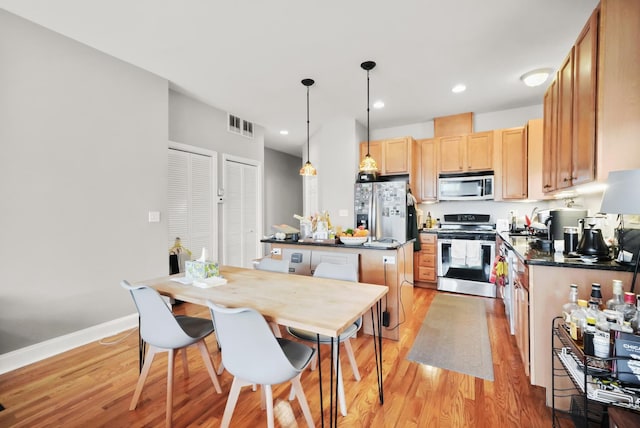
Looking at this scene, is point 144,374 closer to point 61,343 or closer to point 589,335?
point 61,343

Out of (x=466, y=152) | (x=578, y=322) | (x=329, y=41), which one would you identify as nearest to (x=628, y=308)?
(x=578, y=322)

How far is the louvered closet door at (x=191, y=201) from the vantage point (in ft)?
12.4

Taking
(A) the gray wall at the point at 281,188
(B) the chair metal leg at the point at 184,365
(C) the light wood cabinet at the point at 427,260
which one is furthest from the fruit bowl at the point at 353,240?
(A) the gray wall at the point at 281,188

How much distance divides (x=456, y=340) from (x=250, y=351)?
7.17ft

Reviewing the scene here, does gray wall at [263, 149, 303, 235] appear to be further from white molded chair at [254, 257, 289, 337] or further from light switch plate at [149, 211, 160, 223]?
white molded chair at [254, 257, 289, 337]

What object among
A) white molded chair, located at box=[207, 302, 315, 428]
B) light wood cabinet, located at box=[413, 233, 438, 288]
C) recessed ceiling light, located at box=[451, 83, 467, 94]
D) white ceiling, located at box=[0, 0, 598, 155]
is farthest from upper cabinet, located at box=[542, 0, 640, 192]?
light wood cabinet, located at box=[413, 233, 438, 288]

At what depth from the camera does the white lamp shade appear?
1.28m

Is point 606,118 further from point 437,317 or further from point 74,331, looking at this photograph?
point 74,331

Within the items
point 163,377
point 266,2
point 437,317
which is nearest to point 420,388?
point 437,317

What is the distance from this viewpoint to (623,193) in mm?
1313

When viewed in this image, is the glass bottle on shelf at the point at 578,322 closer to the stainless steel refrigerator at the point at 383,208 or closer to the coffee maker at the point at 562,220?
the coffee maker at the point at 562,220

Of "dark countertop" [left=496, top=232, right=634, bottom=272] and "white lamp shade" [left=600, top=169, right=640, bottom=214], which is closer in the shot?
"white lamp shade" [left=600, top=169, right=640, bottom=214]

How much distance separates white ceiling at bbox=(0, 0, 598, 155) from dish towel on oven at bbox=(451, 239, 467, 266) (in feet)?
6.68

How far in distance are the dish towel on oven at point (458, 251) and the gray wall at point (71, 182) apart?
154 inches
